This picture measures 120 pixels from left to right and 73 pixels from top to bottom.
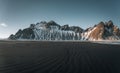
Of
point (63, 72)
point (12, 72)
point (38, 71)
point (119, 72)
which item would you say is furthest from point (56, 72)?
point (119, 72)

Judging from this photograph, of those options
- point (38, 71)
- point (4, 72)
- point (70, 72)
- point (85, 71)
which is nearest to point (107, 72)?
point (85, 71)

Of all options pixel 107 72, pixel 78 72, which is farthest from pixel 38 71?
pixel 107 72

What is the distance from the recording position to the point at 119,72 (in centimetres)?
1376

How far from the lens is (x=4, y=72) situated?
42.6 ft

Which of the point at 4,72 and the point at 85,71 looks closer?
the point at 4,72

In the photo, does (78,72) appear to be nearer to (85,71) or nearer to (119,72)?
(85,71)

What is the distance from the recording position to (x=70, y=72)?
13.3 meters

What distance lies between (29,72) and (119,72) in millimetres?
8211

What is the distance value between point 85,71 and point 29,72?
5.11 m

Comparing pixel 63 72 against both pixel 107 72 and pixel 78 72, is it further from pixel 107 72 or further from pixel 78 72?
pixel 107 72

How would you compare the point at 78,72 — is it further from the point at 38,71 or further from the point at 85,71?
the point at 38,71

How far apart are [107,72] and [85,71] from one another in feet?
6.58

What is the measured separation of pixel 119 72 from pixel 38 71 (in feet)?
24.5

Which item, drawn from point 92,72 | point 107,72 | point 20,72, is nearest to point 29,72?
point 20,72
